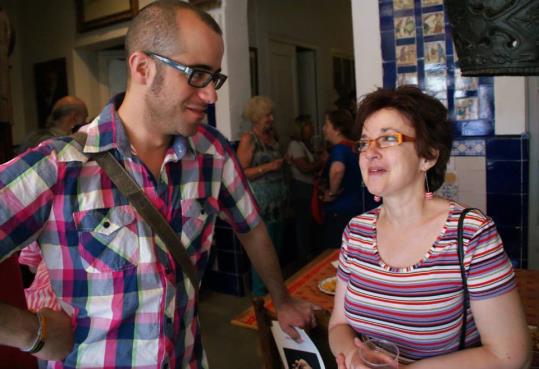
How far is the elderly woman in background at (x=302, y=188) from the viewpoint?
15.6 feet

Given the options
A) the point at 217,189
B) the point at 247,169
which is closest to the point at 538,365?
the point at 217,189

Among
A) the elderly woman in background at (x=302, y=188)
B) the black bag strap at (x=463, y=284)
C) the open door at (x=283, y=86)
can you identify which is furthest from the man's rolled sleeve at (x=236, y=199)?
the open door at (x=283, y=86)

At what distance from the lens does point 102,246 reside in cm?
124

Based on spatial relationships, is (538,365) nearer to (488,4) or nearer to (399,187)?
(399,187)

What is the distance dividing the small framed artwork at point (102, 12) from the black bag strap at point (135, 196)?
352cm

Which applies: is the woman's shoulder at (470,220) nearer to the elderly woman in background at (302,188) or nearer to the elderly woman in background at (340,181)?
the elderly woman in background at (340,181)

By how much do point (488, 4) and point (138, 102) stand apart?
959 mm

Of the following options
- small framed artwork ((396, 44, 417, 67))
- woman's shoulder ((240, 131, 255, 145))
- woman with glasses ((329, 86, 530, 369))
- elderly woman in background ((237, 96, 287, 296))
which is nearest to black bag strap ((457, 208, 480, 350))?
woman with glasses ((329, 86, 530, 369))

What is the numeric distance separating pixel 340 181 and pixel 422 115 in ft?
7.51

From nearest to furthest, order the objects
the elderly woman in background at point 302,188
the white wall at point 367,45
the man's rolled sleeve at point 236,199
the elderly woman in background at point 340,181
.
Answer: the man's rolled sleeve at point 236,199 → the white wall at point 367,45 → the elderly woman in background at point 340,181 → the elderly woman in background at point 302,188

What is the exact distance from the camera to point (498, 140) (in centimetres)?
270

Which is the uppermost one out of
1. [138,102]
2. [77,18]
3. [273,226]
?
[77,18]

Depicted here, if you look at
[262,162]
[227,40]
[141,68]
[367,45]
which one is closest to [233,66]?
[227,40]

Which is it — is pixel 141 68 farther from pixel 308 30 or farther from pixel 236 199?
pixel 308 30
